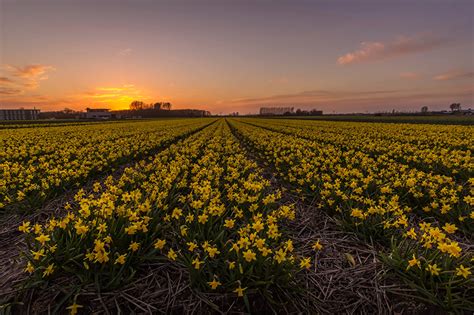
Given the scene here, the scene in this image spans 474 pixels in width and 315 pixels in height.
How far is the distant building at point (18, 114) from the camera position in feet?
505

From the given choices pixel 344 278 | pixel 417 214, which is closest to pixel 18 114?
pixel 344 278

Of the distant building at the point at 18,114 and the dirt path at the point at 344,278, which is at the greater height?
the distant building at the point at 18,114

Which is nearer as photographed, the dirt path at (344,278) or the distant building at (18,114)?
the dirt path at (344,278)

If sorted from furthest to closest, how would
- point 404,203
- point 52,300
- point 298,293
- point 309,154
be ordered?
1. point 309,154
2. point 404,203
3. point 298,293
4. point 52,300

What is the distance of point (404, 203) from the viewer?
17.0 feet

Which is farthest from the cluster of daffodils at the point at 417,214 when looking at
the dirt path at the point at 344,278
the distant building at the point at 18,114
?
the distant building at the point at 18,114

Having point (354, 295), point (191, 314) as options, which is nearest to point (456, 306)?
point (354, 295)

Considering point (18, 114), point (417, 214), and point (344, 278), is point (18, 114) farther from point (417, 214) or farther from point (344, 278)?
point (417, 214)

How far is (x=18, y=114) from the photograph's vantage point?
159 meters

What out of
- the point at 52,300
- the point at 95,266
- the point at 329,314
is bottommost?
the point at 329,314

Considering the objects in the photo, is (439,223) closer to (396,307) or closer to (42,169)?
(396,307)

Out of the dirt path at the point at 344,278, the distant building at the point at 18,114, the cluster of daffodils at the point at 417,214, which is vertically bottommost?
the dirt path at the point at 344,278

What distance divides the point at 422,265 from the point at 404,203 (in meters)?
2.61

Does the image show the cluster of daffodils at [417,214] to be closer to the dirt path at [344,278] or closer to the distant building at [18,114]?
the dirt path at [344,278]
